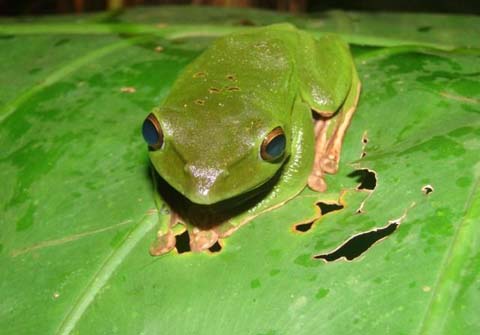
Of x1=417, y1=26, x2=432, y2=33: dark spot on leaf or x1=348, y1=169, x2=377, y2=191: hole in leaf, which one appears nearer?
x1=348, y1=169, x2=377, y2=191: hole in leaf

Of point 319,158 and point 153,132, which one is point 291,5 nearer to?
point 319,158

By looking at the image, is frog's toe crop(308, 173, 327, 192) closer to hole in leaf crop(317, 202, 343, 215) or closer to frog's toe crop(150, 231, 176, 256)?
hole in leaf crop(317, 202, 343, 215)

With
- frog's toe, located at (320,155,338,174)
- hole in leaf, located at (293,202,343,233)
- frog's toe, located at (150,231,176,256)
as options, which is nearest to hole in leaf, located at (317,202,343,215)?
hole in leaf, located at (293,202,343,233)

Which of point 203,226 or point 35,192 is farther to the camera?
point 35,192

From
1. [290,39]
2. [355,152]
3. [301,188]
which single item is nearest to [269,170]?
[301,188]

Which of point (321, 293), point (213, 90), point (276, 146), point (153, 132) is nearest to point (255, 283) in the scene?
point (321, 293)

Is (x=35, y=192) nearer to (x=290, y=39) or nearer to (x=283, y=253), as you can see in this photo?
(x=283, y=253)
